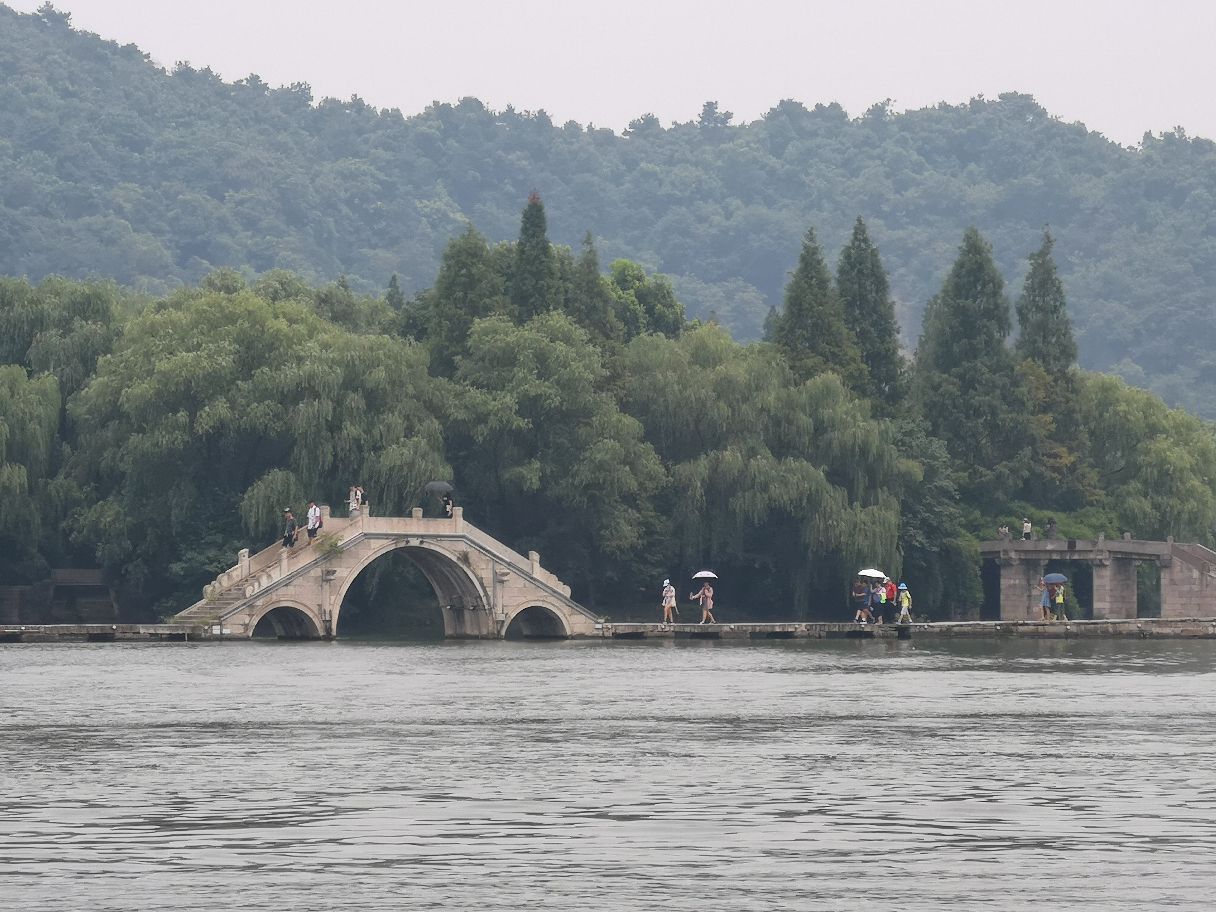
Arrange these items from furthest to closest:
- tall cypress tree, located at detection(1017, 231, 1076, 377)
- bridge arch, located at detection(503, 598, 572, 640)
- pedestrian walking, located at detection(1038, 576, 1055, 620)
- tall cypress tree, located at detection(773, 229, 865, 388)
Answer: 1. tall cypress tree, located at detection(1017, 231, 1076, 377)
2. tall cypress tree, located at detection(773, 229, 865, 388)
3. pedestrian walking, located at detection(1038, 576, 1055, 620)
4. bridge arch, located at detection(503, 598, 572, 640)

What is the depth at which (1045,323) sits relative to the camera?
11531 cm

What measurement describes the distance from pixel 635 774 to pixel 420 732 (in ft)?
26.9

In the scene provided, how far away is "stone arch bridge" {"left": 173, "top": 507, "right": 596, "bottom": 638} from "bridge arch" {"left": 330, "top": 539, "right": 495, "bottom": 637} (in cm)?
3

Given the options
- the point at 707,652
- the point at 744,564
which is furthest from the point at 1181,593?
the point at 707,652

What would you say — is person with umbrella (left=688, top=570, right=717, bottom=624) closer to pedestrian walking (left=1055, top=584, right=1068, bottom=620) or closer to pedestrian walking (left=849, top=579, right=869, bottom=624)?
pedestrian walking (left=849, top=579, right=869, bottom=624)

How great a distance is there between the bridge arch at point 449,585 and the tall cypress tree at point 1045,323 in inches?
1381

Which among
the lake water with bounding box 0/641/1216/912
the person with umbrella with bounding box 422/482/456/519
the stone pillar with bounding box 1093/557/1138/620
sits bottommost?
the lake water with bounding box 0/641/1216/912

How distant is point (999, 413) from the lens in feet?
356

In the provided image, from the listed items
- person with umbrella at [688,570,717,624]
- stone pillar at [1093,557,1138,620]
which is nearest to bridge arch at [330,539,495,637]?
person with umbrella at [688,570,717,624]

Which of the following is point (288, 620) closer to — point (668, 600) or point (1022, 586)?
point (668, 600)

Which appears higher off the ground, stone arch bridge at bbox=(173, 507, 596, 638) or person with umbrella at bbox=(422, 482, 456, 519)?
person with umbrella at bbox=(422, 482, 456, 519)

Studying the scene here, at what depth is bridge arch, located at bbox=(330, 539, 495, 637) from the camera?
84.1 meters

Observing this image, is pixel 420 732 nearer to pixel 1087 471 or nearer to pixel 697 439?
pixel 697 439

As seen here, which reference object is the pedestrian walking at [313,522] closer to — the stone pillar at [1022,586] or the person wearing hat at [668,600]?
the person wearing hat at [668,600]
